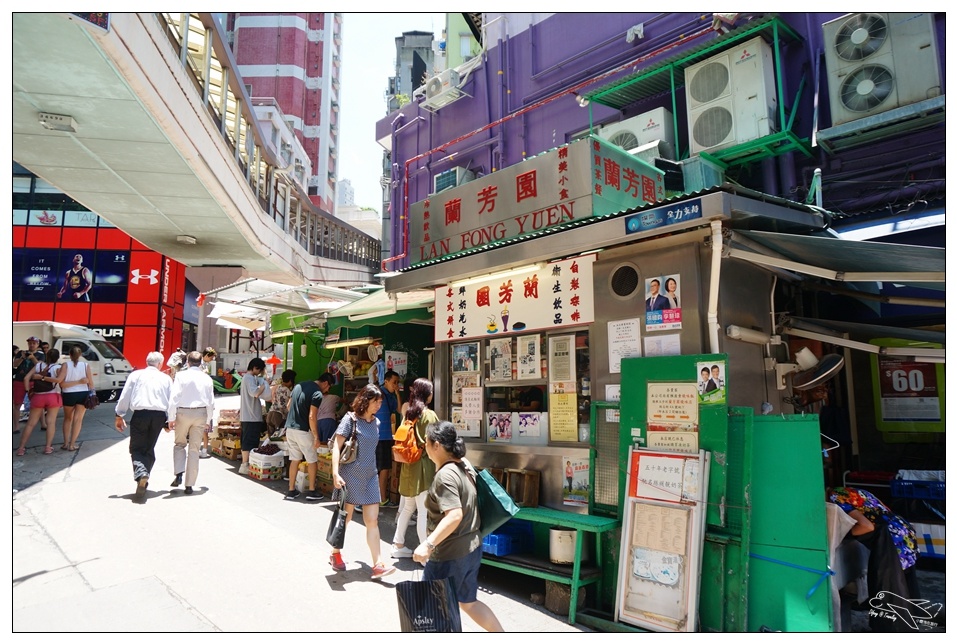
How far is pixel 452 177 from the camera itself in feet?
46.3

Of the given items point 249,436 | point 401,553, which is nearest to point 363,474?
point 401,553

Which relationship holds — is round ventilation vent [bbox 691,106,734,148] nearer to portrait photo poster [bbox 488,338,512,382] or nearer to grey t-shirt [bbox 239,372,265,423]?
portrait photo poster [bbox 488,338,512,382]

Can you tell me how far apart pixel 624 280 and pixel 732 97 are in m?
5.13

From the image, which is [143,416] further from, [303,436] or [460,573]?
[460,573]

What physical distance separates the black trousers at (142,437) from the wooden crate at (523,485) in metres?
4.71

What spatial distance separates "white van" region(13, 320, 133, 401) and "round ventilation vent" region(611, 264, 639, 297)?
17.5 metres

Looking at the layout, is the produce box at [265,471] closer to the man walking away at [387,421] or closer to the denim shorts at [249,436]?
the denim shorts at [249,436]

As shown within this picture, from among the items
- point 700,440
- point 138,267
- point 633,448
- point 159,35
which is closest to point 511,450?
point 633,448

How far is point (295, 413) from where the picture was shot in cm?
893

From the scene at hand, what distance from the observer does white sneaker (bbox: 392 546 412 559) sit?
636 centimetres

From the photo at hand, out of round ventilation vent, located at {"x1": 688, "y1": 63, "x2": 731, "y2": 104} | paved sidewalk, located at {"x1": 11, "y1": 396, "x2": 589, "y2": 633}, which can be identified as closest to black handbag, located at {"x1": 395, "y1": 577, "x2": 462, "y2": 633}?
paved sidewalk, located at {"x1": 11, "y1": 396, "x2": 589, "y2": 633}

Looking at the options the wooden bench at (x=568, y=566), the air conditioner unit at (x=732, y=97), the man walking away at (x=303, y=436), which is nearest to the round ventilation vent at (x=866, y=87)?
the air conditioner unit at (x=732, y=97)
